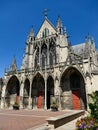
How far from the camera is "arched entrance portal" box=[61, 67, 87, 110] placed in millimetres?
18906

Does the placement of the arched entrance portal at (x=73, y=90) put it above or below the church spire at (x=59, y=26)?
below

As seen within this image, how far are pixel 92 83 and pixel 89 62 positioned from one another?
10.2ft

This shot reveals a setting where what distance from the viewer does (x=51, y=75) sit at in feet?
68.6

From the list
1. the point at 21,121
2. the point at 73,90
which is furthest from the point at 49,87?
the point at 21,121

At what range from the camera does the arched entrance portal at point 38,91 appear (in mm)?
22516

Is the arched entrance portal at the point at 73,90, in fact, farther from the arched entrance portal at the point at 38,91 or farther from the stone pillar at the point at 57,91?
the arched entrance portal at the point at 38,91

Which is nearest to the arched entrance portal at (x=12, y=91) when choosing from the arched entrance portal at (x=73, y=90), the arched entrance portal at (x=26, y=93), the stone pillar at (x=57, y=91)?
the arched entrance portal at (x=26, y=93)

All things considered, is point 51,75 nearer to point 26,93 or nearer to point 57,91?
point 57,91

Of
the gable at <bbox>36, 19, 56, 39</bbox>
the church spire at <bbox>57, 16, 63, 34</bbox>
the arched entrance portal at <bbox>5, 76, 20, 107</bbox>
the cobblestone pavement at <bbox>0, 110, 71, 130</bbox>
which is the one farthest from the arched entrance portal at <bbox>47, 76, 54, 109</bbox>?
the gable at <bbox>36, 19, 56, 39</bbox>

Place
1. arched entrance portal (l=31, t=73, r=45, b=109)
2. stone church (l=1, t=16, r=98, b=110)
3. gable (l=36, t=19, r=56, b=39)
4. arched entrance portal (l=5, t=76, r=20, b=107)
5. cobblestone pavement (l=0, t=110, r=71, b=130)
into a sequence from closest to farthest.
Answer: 1. cobblestone pavement (l=0, t=110, r=71, b=130)
2. stone church (l=1, t=16, r=98, b=110)
3. arched entrance portal (l=31, t=73, r=45, b=109)
4. arched entrance portal (l=5, t=76, r=20, b=107)
5. gable (l=36, t=19, r=56, b=39)

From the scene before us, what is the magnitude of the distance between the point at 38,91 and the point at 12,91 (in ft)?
21.2

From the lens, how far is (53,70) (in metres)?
21.0

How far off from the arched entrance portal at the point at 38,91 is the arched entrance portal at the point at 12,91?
13.9 feet

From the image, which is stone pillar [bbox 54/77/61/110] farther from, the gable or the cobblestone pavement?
the gable
